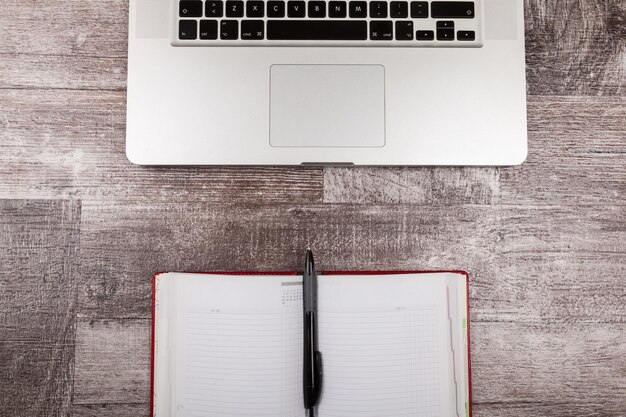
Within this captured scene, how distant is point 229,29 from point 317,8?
0.11 meters

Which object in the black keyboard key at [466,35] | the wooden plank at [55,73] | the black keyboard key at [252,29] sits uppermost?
the black keyboard key at [252,29]

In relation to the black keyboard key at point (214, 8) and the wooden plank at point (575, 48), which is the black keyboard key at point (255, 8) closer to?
the black keyboard key at point (214, 8)

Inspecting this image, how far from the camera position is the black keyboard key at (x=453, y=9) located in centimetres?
60

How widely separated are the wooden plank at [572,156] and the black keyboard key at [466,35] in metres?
0.13

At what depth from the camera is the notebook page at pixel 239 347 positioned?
60 cm

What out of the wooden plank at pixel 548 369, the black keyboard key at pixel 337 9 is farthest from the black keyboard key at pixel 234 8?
the wooden plank at pixel 548 369

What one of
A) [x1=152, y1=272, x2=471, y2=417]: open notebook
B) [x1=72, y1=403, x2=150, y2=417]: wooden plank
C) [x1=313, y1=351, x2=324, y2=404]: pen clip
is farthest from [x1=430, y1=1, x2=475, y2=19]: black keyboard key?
[x1=72, y1=403, x2=150, y2=417]: wooden plank

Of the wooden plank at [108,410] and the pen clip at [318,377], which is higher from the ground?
the pen clip at [318,377]

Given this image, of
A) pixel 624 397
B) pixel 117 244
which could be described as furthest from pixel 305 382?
pixel 624 397

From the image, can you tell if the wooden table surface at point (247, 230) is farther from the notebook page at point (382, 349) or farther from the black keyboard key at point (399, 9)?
the black keyboard key at point (399, 9)

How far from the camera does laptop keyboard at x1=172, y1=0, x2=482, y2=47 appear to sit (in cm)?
60

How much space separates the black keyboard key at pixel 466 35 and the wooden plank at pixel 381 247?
21 cm

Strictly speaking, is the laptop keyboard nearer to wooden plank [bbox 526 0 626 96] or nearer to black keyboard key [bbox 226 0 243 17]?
black keyboard key [bbox 226 0 243 17]

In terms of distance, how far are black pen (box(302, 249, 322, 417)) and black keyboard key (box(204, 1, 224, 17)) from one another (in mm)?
314
